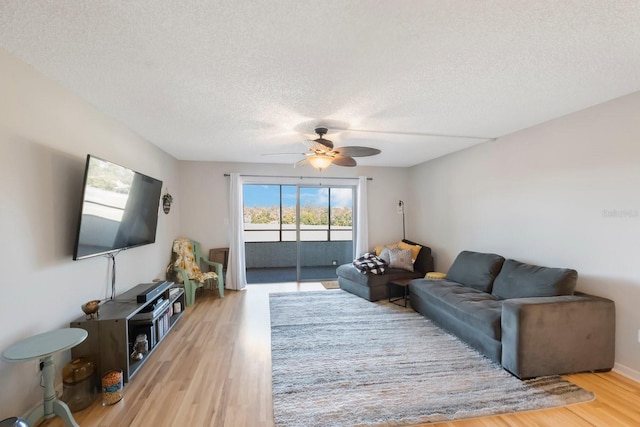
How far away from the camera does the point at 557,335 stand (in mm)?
2254

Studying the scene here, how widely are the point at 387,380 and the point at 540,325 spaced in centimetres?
133

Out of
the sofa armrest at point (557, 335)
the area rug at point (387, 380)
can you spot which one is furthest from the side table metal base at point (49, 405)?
the sofa armrest at point (557, 335)

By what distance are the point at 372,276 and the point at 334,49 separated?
3.40 meters

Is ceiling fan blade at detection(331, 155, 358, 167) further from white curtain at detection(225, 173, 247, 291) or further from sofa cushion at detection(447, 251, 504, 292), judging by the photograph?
white curtain at detection(225, 173, 247, 291)

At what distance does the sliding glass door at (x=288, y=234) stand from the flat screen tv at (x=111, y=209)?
337cm

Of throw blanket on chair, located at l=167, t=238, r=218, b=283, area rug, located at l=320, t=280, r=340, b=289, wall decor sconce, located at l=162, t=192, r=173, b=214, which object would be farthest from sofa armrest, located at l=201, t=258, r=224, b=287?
area rug, located at l=320, t=280, r=340, b=289

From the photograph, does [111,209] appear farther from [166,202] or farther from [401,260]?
[401,260]

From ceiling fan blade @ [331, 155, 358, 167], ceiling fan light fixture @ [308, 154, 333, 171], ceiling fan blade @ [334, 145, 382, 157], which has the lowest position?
ceiling fan light fixture @ [308, 154, 333, 171]

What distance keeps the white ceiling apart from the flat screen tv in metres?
0.63

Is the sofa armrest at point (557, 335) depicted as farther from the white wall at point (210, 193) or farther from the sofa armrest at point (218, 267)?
the sofa armrest at point (218, 267)

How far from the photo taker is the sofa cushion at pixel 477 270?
130 inches

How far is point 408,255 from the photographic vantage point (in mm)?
4707

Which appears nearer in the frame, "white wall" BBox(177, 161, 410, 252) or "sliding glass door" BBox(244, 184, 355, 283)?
"white wall" BBox(177, 161, 410, 252)

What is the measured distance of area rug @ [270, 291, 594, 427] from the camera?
188cm
